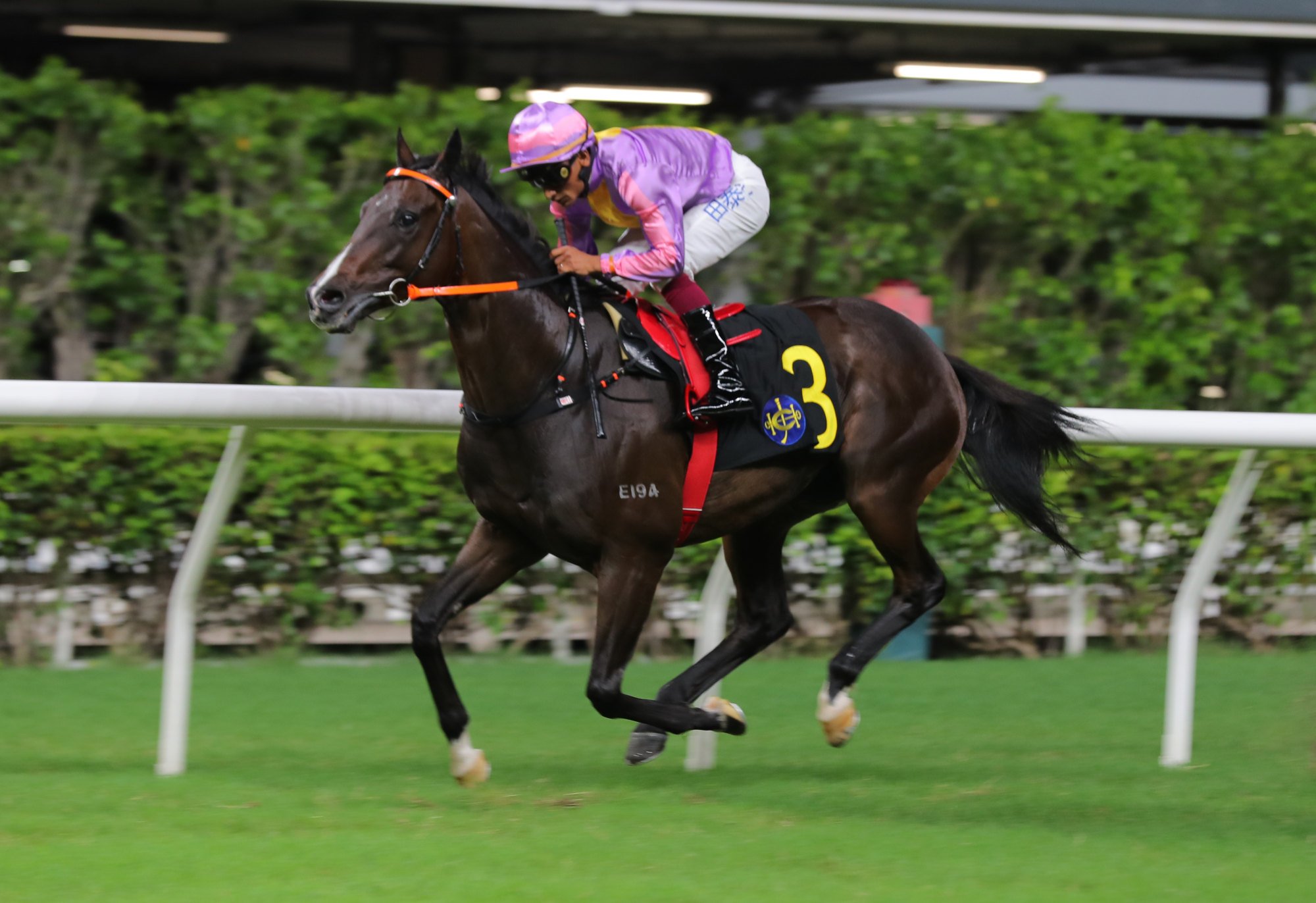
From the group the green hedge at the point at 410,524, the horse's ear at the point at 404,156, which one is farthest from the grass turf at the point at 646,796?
the horse's ear at the point at 404,156

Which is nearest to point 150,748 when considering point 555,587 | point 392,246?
point 392,246

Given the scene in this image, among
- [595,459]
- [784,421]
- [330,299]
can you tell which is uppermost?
[330,299]

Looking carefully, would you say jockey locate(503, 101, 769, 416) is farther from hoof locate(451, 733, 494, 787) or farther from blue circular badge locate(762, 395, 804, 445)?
hoof locate(451, 733, 494, 787)

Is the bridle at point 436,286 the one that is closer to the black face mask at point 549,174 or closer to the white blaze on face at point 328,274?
the white blaze on face at point 328,274

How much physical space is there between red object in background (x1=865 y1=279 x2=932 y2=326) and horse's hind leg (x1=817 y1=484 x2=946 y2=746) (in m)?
2.21

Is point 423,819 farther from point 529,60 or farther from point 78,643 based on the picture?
point 529,60

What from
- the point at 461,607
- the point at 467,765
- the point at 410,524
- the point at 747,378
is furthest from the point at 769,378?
the point at 410,524

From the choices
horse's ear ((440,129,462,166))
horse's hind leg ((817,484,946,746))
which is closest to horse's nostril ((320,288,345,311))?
horse's ear ((440,129,462,166))

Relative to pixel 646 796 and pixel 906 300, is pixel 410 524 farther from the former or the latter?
pixel 646 796

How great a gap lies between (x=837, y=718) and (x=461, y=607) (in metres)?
1.07

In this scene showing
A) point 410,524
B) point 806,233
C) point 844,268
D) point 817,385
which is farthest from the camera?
point 844,268

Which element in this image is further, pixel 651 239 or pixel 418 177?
pixel 651 239

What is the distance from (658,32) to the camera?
27.9 ft

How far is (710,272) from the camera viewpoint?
7.78 meters
